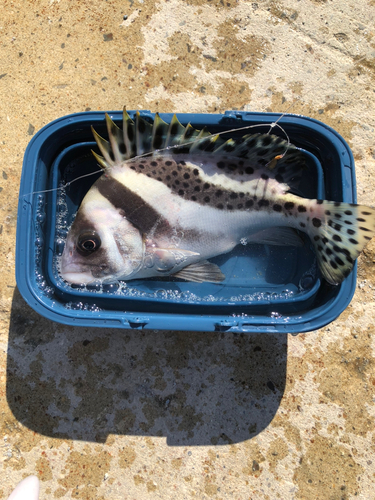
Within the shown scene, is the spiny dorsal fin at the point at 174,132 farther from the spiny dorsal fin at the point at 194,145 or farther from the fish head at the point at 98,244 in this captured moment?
the fish head at the point at 98,244

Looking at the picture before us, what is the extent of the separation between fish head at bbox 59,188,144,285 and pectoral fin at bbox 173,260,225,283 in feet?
1.08

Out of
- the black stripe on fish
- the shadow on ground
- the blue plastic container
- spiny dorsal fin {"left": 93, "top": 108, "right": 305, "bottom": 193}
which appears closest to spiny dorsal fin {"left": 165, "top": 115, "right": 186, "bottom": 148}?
spiny dorsal fin {"left": 93, "top": 108, "right": 305, "bottom": 193}

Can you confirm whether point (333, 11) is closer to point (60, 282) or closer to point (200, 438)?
point (60, 282)

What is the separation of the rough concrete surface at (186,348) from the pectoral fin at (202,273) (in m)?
0.39

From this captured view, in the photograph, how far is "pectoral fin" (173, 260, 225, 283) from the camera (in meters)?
2.30

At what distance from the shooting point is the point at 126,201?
2104mm

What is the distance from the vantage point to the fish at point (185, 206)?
2.05 meters

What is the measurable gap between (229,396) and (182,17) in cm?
267

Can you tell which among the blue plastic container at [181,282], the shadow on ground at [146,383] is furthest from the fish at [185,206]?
the shadow on ground at [146,383]

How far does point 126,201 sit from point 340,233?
1.26 metres

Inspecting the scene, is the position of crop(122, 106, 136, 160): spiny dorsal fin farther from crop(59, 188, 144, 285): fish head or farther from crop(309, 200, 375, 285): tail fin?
crop(309, 200, 375, 285): tail fin

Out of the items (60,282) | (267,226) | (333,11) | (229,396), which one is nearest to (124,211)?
(60,282)

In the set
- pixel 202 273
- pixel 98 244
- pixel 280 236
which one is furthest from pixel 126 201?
pixel 280 236

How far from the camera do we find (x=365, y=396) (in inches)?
93.7
